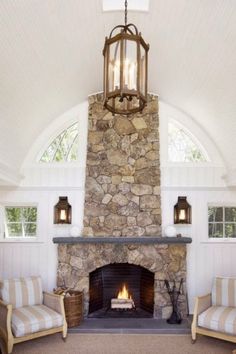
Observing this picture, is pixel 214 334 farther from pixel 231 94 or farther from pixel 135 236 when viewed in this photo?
pixel 231 94

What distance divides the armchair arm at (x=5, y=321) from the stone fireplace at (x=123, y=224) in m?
1.35

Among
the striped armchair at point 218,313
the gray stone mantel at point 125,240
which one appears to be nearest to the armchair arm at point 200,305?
the striped armchair at point 218,313

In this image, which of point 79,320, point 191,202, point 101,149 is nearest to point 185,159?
point 191,202

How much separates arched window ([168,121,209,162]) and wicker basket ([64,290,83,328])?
282 centimetres

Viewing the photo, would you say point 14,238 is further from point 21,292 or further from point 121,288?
point 121,288

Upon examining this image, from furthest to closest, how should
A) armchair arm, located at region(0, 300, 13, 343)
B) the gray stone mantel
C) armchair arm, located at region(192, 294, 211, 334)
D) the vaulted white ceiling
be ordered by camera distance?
the gray stone mantel
armchair arm, located at region(192, 294, 211, 334)
armchair arm, located at region(0, 300, 13, 343)
the vaulted white ceiling

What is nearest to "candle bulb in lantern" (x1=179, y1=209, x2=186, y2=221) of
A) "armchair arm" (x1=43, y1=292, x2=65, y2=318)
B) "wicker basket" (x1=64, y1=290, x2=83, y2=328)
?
"wicker basket" (x1=64, y1=290, x2=83, y2=328)

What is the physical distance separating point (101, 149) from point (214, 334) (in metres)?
3.34

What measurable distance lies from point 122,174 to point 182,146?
1.22 metres

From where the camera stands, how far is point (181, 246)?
5.67 metres

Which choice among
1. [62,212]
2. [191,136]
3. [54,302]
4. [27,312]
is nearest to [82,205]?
[62,212]

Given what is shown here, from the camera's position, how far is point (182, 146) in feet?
20.2

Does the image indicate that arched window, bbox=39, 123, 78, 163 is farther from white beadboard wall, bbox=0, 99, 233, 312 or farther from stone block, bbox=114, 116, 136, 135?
stone block, bbox=114, 116, 136, 135

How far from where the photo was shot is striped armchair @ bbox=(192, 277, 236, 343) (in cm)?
436
